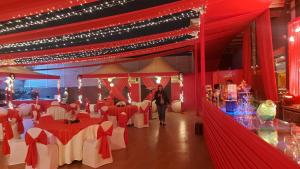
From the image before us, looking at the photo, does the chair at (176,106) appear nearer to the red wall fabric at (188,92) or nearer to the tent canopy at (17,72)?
the red wall fabric at (188,92)

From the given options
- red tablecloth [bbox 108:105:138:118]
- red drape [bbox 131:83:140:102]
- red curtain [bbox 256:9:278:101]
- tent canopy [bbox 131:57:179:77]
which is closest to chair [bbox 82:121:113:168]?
red tablecloth [bbox 108:105:138:118]

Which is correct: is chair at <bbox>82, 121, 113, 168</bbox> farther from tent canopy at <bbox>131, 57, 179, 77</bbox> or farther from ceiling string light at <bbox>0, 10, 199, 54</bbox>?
tent canopy at <bbox>131, 57, 179, 77</bbox>

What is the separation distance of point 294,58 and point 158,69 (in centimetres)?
855

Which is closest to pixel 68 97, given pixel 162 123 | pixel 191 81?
pixel 191 81

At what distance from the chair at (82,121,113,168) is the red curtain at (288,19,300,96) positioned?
4.62m

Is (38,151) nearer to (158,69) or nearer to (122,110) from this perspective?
(122,110)

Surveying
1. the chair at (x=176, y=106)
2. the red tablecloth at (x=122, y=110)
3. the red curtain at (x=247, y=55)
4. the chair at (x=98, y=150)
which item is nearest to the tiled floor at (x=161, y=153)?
the chair at (x=98, y=150)

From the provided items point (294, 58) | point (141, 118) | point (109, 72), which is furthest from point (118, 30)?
point (294, 58)

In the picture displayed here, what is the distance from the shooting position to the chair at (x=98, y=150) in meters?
4.82

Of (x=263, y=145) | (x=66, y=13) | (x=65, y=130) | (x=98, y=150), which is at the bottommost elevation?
(x=98, y=150)

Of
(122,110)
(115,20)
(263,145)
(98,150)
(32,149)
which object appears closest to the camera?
(263,145)

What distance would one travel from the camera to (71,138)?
16.4 feet

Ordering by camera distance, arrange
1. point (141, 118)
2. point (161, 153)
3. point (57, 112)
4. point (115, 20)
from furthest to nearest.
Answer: point (141, 118) → point (57, 112) → point (161, 153) → point (115, 20)

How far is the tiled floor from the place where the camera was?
482 centimetres
